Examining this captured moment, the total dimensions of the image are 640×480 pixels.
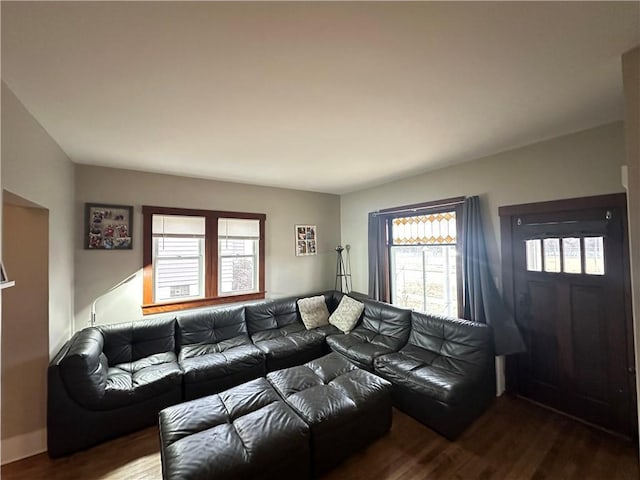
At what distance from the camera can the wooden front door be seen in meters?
2.14

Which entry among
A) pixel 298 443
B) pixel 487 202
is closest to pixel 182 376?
pixel 298 443

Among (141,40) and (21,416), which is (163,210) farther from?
(141,40)

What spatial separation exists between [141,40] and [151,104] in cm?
65

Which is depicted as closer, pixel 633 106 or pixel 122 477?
pixel 633 106

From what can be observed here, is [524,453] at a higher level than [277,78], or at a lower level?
lower

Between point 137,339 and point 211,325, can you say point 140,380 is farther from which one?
point 211,325

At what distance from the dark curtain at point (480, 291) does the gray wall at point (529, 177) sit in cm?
12

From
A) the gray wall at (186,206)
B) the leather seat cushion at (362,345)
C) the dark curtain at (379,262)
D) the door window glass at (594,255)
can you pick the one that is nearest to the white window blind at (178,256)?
the gray wall at (186,206)

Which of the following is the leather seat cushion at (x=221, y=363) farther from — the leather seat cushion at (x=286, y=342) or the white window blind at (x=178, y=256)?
the white window blind at (x=178, y=256)

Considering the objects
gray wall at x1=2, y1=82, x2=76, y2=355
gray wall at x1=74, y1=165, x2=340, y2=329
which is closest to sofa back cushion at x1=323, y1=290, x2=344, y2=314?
gray wall at x1=74, y1=165, x2=340, y2=329

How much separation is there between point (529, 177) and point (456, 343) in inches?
74.5

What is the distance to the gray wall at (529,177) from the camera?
7.17ft

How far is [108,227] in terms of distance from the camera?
3086 millimetres

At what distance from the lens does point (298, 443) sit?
167cm
